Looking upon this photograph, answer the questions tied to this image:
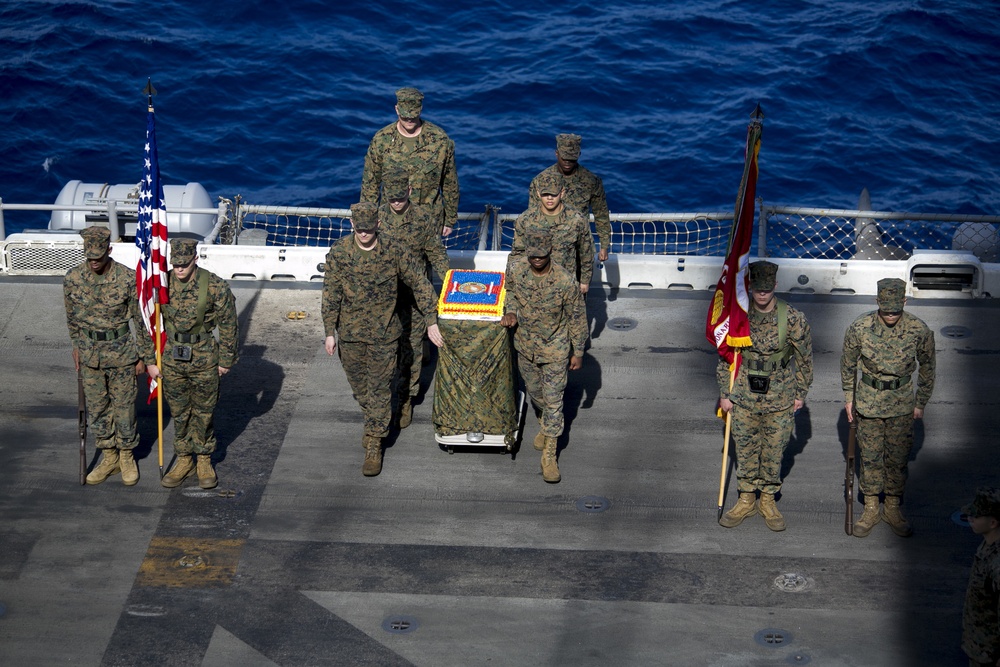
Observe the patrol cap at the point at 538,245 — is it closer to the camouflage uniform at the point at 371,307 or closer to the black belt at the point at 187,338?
the camouflage uniform at the point at 371,307

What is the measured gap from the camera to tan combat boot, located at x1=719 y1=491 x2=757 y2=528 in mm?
11320

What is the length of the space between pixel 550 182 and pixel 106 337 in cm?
417

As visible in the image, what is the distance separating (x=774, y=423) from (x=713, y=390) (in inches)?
98.7

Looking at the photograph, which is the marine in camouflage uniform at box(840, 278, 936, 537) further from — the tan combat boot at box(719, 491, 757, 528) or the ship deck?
the tan combat boot at box(719, 491, 757, 528)

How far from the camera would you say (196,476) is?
39.3ft

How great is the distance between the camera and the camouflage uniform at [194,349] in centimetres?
1138

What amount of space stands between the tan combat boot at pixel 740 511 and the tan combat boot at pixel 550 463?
1503 mm

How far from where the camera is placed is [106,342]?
1148 centimetres

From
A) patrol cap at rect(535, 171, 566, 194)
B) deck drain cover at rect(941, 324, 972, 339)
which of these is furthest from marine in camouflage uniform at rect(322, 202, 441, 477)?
deck drain cover at rect(941, 324, 972, 339)

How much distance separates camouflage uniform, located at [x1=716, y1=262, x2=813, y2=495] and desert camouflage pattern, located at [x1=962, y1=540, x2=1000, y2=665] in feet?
8.00

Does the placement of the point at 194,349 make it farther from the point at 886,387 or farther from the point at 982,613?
the point at 982,613

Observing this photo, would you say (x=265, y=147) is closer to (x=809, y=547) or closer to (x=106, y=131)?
(x=106, y=131)

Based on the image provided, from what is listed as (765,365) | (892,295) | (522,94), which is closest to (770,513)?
(765,365)

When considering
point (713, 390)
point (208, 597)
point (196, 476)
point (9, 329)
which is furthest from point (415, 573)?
point (9, 329)
